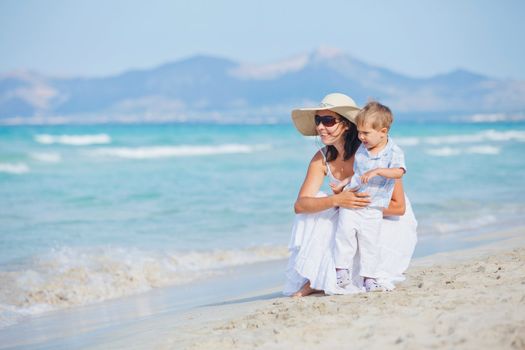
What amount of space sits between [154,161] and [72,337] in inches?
816

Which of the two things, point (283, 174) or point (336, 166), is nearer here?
point (336, 166)

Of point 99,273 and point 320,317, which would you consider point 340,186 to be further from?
point 99,273

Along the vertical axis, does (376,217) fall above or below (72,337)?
above

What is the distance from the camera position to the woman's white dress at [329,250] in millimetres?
4965

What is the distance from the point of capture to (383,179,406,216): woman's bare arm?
4.91 metres

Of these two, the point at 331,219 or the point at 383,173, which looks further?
the point at 331,219

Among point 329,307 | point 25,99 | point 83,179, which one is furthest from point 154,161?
point 25,99

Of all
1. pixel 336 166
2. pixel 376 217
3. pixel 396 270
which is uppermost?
pixel 336 166

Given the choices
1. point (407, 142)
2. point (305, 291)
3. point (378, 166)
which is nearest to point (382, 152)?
point (378, 166)

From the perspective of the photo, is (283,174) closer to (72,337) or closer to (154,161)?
(154,161)

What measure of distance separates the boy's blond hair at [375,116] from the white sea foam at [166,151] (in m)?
23.5

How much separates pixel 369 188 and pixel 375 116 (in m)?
0.46

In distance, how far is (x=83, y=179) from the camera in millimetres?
17812

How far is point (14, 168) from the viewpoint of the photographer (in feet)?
70.4
